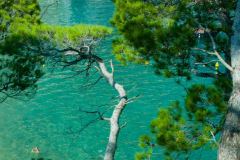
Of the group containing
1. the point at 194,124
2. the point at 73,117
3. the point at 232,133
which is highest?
the point at 232,133

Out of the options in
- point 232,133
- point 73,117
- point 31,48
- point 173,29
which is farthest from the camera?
point 73,117

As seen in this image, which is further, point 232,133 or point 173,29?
point 173,29

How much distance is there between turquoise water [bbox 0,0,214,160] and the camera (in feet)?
61.9

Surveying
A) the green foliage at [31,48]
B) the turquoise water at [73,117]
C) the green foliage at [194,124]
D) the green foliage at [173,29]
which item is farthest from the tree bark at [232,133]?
the turquoise water at [73,117]

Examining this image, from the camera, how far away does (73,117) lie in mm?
22469

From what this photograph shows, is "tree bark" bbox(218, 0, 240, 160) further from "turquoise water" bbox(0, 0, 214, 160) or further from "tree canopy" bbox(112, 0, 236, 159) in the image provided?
"turquoise water" bbox(0, 0, 214, 160)

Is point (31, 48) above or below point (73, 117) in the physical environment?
above

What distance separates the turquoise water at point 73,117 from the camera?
61.9 ft

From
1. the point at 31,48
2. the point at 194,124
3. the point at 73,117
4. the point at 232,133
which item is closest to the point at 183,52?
the point at 194,124

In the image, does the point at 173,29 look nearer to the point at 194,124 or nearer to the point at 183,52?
the point at 183,52

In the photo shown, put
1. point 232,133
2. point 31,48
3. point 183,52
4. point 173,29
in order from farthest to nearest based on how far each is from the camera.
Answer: point 31,48
point 183,52
point 173,29
point 232,133

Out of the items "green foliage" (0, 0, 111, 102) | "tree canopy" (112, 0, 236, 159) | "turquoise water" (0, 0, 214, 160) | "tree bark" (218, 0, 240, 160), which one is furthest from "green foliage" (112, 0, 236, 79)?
"turquoise water" (0, 0, 214, 160)

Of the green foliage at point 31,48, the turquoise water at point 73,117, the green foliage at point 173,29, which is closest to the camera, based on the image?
the green foliage at point 173,29

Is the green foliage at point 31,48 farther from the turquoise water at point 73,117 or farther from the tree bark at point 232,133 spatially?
the turquoise water at point 73,117
